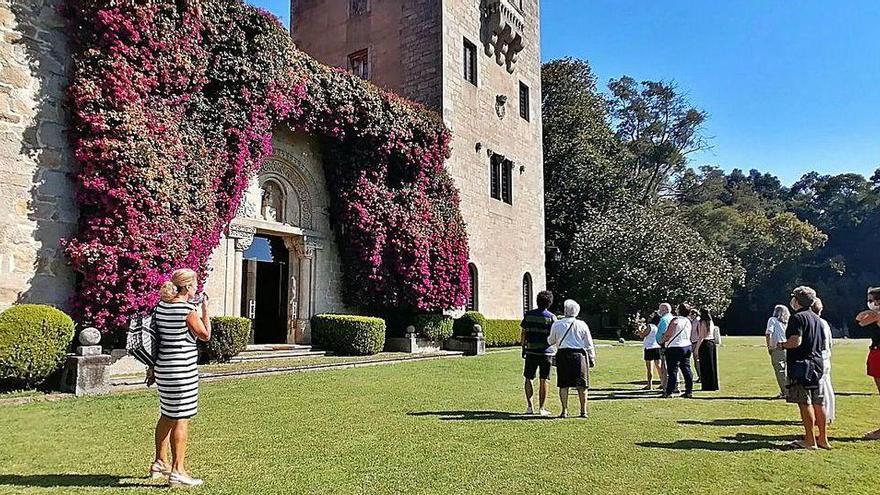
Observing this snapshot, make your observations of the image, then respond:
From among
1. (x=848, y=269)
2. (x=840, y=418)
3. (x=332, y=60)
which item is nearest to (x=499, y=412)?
(x=840, y=418)

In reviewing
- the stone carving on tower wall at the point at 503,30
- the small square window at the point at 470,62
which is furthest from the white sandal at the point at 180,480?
the stone carving on tower wall at the point at 503,30

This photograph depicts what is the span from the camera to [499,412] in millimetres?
7805

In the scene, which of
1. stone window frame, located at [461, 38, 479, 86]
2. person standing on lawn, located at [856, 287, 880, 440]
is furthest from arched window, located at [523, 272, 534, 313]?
person standing on lawn, located at [856, 287, 880, 440]

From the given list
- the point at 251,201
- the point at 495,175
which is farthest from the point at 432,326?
the point at 495,175

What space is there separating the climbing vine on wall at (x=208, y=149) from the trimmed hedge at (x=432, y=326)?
0.39 metres

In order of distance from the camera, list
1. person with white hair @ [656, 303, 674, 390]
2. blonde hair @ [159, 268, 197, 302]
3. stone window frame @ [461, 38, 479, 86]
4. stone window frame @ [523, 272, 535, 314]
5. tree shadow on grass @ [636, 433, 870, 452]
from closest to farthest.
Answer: blonde hair @ [159, 268, 197, 302] < tree shadow on grass @ [636, 433, 870, 452] < person with white hair @ [656, 303, 674, 390] < stone window frame @ [461, 38, 479, 86] < stone window frame @ [523, 272, 535, 314]

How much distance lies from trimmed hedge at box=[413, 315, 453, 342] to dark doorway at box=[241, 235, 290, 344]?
12.5 feet

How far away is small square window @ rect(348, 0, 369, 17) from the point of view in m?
22.3

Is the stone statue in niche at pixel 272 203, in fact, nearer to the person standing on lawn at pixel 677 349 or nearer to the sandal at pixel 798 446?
the person standing on lawn at pixel 677 349

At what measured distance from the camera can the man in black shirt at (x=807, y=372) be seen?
19.7ft

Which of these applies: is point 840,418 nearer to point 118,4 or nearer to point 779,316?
point 779,316

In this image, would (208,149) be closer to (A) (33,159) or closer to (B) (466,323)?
(A) (33,159)

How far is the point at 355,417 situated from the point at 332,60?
18374 millimetres

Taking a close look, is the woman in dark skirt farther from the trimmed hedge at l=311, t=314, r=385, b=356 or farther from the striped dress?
the striped dress
